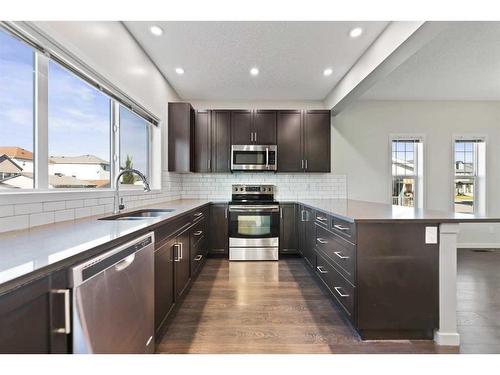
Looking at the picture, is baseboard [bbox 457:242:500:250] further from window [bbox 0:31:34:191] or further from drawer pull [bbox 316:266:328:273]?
window [bbox 0:31:34:191]

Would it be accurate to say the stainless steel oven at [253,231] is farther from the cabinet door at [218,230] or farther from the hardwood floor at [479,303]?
the hardwood floor at [479,303]

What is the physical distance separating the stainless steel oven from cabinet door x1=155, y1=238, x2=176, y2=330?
1.75 m

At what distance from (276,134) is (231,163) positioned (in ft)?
2.97

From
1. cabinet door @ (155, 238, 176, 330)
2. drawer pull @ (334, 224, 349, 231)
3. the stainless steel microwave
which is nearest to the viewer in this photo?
cabinet door @ (155, 238, 176, 330)

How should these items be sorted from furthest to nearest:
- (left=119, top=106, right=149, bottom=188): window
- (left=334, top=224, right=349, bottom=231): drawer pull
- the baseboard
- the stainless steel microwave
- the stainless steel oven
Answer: the baseboard → the stainless steel microwave → the stainless steel oven → (left=119, top=106, right=149, bottom=188): window → (left=334, top=224, right=349, bottom=231): drawer pull

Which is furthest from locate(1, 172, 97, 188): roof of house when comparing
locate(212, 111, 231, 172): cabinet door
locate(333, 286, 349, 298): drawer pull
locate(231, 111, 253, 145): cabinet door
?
locate(231, 111, 253, 145): cabinet door

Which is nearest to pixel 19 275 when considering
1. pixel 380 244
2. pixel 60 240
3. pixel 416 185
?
pixel 60 240

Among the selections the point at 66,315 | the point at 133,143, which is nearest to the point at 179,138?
the point at 133,143

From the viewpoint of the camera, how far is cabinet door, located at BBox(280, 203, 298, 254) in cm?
380

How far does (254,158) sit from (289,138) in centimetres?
69

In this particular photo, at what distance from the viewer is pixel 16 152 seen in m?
1.38

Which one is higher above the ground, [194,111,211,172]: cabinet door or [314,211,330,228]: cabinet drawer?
[194,111,211,172]: cabinet door

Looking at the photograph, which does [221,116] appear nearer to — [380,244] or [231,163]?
[231,163]

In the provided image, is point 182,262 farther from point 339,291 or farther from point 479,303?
point 479,303
